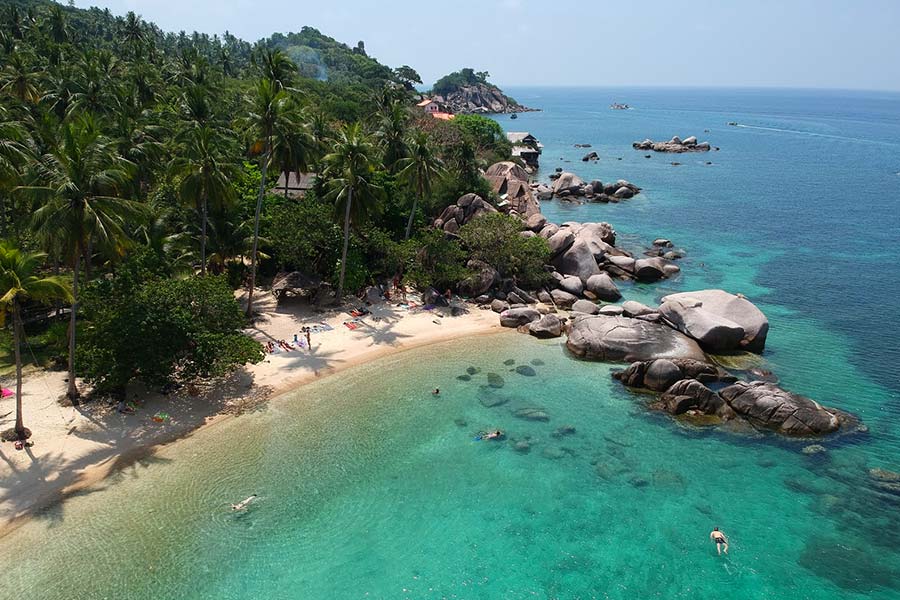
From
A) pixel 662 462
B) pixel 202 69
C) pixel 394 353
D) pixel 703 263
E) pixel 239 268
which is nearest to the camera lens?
pixel 662 462

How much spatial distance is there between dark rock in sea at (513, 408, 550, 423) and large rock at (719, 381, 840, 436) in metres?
10.2

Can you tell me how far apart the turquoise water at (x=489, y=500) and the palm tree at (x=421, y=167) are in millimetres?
14182

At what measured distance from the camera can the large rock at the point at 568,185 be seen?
8888 centimetres

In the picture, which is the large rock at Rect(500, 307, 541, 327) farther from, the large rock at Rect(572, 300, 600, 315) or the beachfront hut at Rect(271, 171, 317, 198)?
the beachfront hut at Rect(271, 171, 317, 198)

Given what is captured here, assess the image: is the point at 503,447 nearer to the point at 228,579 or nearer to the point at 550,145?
the point at 228,579

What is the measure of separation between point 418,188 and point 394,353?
601 inches

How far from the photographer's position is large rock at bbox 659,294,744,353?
37531 mm

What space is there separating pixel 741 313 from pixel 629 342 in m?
9.05


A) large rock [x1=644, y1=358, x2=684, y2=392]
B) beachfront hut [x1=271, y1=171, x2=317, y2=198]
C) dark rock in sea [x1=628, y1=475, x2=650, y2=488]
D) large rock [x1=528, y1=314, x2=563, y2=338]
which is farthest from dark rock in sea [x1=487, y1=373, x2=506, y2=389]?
beachfront hut [x1=271, y1=171, x2=317, y2=198]

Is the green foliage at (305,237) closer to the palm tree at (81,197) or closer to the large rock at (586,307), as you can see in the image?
the palm tree at (81,197)

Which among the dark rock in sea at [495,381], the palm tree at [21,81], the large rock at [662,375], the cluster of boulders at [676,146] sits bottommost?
the dark rock in sea at [495,381]

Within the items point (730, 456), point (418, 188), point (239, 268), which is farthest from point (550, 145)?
→ point (730, 456)

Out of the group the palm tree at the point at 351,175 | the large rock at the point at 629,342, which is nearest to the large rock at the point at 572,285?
the large rock at the point at 629,342

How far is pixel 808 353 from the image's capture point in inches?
1513
